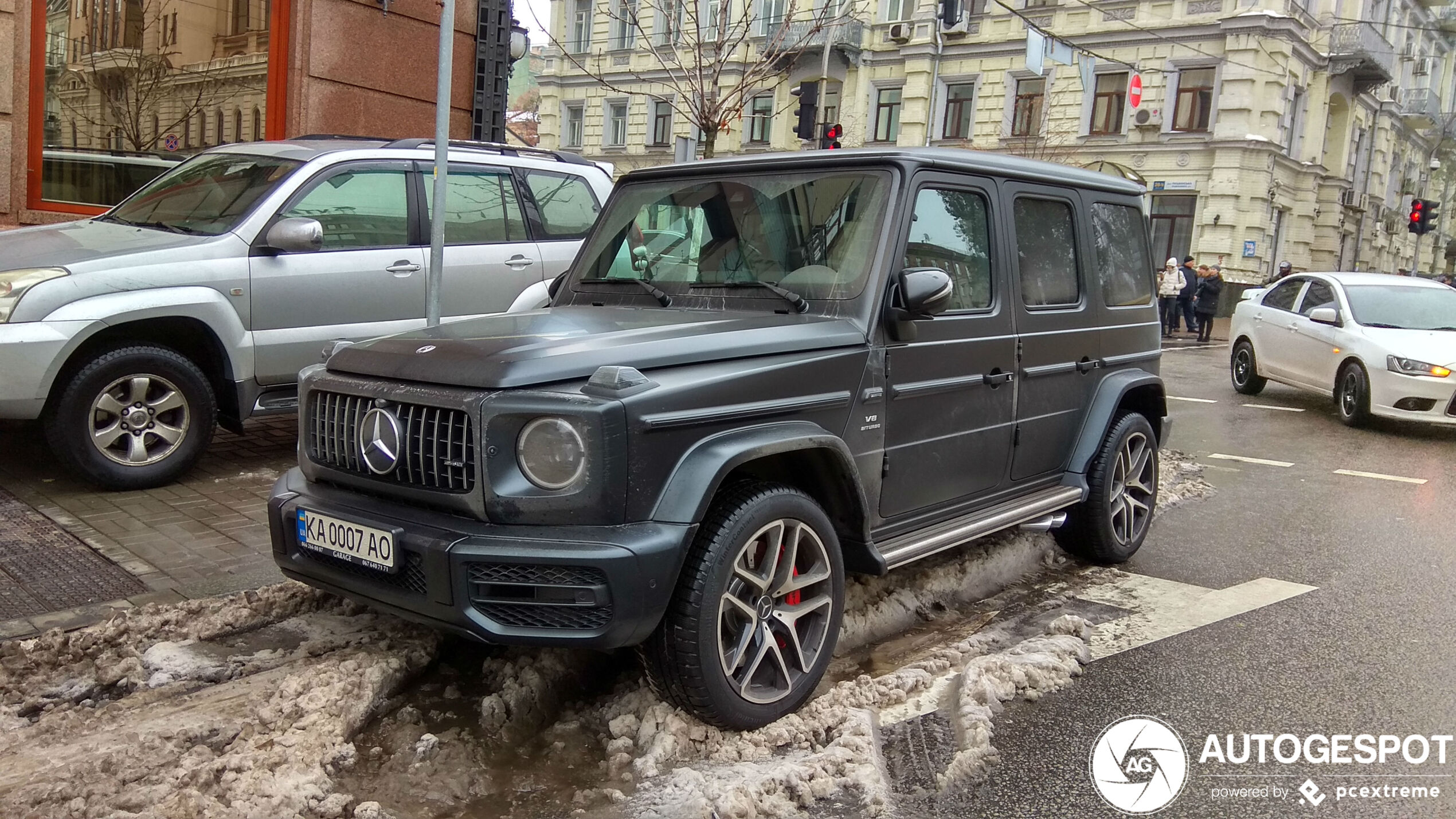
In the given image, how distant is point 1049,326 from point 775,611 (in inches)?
85.2

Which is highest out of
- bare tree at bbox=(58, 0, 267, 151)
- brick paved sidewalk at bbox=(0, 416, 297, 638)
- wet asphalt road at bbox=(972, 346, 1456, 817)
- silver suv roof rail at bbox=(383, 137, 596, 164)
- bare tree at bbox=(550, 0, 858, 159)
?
bare tree at bbox=(550, 0, 858, 159)

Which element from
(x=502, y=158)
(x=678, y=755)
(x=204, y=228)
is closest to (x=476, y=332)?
(x=678, y=755)

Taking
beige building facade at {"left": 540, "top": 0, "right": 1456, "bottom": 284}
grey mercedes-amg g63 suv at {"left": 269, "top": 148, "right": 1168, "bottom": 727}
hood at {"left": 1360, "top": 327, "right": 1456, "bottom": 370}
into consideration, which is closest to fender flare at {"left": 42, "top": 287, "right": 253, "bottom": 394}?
grey mercedes-amg g63 suv at {"left": 269, "top": 148, "right": 1168, "bottom": 727}

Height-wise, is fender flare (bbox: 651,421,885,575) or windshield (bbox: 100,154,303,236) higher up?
windshield (bbox: 100,154,303,236)

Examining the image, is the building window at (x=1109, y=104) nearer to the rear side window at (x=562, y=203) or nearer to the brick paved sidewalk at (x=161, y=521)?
the rear side window at (x=562, y=203)

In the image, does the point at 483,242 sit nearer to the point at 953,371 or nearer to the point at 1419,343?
the point at 953,371

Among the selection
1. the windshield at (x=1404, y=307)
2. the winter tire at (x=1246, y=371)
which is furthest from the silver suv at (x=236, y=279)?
the winter tire at (x=1246, y=371)

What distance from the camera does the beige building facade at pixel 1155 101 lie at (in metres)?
33.7

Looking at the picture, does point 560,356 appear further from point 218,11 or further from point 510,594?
point 218,11

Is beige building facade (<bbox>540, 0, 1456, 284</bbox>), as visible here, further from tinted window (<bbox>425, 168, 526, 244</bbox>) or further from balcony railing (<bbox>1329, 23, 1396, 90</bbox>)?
tinted window (<bbox>425, 168, 526, 244</bbox>)

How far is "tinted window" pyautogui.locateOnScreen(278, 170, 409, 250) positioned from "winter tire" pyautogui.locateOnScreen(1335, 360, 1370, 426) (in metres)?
9.17

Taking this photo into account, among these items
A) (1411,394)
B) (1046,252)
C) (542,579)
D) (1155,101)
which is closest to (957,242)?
(1046,252)

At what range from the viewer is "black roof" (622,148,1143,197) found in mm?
4309

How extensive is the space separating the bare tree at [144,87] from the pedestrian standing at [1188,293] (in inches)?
809
